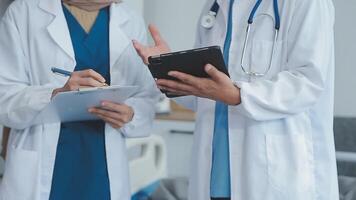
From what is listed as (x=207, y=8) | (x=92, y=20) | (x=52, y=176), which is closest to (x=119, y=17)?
(x=92, y=20)

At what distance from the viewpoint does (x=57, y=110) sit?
119 centimetres

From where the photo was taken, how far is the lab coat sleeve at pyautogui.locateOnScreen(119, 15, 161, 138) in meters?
1.36

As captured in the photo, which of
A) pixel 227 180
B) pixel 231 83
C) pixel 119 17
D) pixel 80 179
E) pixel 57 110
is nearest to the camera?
pixel 231 83

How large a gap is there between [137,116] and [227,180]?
0.41 meters

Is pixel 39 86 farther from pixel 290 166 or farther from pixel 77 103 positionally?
pixel 290 166

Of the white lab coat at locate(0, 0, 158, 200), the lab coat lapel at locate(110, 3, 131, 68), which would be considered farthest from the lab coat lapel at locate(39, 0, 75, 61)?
the lab coat lapel at locate(110, 3, 131, 68)

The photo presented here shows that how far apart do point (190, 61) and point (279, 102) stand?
0.72ft

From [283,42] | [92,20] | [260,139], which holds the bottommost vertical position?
[260,139]

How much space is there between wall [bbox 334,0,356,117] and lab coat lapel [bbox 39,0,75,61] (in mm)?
2059

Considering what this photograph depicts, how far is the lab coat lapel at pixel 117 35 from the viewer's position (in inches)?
52.7

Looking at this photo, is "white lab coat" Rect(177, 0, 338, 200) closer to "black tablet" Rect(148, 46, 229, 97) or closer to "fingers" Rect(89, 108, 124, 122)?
"black tablet" Rect(148, 46, 229, 97)

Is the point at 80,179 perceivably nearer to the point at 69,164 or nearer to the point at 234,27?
the point at 69,164

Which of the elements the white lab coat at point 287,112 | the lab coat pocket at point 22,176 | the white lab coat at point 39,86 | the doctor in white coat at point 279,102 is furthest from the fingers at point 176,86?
the lab coat pocket at point 22,176

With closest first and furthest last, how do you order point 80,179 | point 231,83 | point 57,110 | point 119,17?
point 231,83 → point 57,110 → point 80,179 → point 119,17
